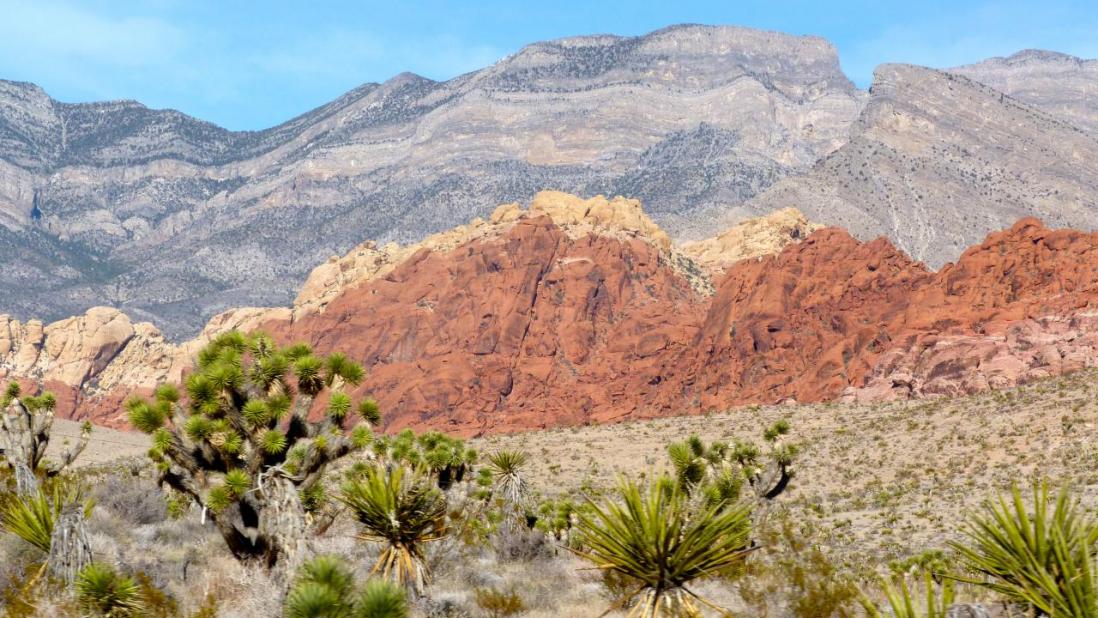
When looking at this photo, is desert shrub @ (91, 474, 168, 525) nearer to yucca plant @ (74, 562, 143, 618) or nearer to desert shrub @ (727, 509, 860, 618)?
yucca plant @ (74, 562, 143, 618)

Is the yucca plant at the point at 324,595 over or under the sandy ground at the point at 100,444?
over

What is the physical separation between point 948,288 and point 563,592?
57931 mm

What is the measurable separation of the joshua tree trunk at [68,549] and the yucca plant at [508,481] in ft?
41.1

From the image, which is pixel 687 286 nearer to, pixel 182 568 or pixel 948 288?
pixel 948 288

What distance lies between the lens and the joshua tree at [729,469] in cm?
1998

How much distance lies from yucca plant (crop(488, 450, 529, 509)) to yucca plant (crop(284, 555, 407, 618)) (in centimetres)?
1526

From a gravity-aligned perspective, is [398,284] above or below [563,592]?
above

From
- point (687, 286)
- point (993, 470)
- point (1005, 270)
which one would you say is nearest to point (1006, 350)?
point (1005, 270)

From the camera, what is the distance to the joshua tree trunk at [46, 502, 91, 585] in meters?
13.6

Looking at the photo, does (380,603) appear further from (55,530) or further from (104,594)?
(55,530)

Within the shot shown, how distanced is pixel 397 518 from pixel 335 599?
5.76 meters

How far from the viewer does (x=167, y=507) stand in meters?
23.6

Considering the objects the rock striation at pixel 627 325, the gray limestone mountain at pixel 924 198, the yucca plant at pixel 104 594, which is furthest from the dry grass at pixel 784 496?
the gray limestone mountain at pixel 924 198

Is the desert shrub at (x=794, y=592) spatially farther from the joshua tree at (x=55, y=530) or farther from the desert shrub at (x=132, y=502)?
the desert shrub at (x=132, y=502)
